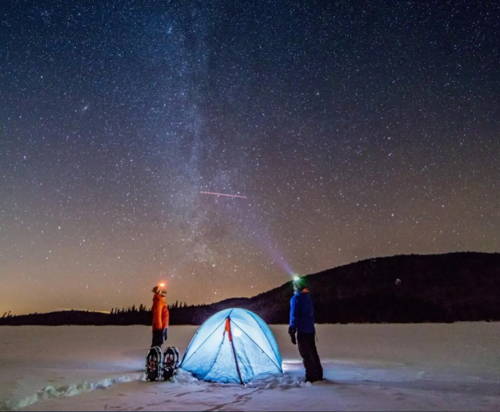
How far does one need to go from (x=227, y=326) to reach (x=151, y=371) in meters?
2.09

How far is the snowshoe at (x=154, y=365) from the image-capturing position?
947 cm

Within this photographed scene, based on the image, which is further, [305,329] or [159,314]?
[159,314]

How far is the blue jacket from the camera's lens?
9.97 meters

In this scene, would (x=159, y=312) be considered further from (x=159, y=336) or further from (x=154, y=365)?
(x=154, y=365)

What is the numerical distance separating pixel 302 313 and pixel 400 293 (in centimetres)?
9875

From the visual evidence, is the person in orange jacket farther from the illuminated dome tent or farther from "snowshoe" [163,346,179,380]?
"snowshoe" [163,346,179,380]

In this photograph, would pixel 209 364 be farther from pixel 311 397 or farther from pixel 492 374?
pixel 492 374

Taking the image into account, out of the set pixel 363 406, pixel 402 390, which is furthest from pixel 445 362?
pixel 363 406

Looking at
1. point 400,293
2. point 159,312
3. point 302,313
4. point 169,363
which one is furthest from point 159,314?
point 400,293

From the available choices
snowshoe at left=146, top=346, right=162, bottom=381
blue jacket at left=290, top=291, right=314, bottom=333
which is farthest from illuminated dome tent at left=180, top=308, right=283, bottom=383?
blue jacket at left=290, top=291, right=314, bottom=333

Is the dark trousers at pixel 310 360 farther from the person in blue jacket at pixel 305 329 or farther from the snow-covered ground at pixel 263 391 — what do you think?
the snow-covered ground at pixel 263 391

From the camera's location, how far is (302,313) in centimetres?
1004

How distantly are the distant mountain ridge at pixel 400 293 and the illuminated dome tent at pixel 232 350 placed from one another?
79.2 m

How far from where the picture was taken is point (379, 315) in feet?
308
